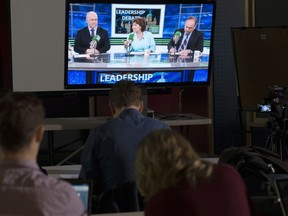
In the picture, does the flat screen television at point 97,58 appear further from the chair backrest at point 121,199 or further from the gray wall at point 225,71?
the chair backrest at point 121,199

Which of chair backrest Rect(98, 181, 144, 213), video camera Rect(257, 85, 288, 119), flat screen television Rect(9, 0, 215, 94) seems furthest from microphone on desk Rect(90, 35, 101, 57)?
chair backrest Rect(98, 181, 144, 213)

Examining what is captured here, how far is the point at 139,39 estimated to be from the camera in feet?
16.9

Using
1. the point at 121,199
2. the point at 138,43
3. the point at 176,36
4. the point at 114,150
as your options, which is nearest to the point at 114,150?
the point at 114,150

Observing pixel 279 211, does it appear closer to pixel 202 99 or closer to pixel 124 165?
pixel 124 165

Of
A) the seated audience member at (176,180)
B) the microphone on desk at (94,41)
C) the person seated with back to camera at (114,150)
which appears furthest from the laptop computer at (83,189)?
the microphone on desk at (94,41)

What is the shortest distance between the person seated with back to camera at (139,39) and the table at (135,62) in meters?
0.06

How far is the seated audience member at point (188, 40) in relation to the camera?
5262 millimetres

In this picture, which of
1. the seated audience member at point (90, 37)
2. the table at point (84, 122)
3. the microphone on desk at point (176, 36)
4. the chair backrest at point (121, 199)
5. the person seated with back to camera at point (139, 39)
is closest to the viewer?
the chair backrest at point (121, 199)

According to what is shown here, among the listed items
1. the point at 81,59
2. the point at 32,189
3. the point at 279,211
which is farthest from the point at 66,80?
the point at 32,189

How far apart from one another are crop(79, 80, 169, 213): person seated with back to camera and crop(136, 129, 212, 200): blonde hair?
50.5 inches

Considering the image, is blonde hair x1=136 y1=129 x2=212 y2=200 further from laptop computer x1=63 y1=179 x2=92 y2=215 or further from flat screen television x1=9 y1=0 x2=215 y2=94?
flat screen television x1=9 y1=0 x2=215 y2=94

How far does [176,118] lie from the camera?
214 inches

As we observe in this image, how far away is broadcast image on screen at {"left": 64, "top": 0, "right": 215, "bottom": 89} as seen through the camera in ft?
16.3

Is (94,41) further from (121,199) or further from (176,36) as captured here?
(121,199)
